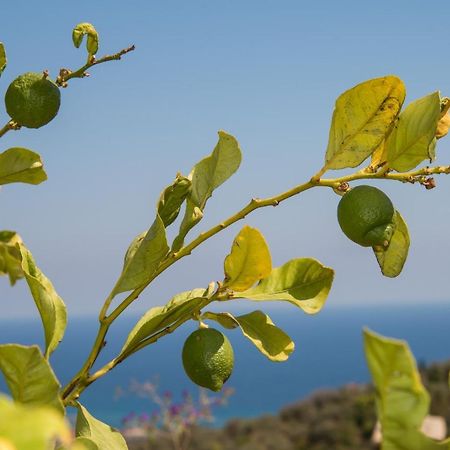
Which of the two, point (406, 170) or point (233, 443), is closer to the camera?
point (406, 170)

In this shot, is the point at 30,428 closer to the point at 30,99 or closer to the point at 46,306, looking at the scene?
the point at 46,306

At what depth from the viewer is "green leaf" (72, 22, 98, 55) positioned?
113 cm

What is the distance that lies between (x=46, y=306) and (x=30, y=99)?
1.33 feet

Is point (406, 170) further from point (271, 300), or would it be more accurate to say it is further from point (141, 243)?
point (141, 243)

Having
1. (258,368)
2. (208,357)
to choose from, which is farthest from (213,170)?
(258,368)

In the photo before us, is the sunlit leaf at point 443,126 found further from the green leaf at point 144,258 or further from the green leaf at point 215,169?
the green leaf at point 144,258

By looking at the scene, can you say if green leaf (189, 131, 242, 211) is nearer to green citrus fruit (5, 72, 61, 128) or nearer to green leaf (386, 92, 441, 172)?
green leaf (386, 92, 441, 172)

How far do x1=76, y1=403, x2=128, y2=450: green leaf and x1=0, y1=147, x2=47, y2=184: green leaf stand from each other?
1.18ft

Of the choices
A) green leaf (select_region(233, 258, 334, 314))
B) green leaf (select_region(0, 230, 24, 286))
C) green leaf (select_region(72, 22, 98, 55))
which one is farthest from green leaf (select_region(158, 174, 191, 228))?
green leaf (select_region(0, 230, 24, 286))

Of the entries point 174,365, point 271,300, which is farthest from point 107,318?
point 174,365

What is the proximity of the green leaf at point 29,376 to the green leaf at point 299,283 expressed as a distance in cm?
36

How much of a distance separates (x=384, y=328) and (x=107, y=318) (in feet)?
291

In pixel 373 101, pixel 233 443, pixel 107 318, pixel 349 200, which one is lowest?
pixel 233 443

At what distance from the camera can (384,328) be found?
86500 mm
